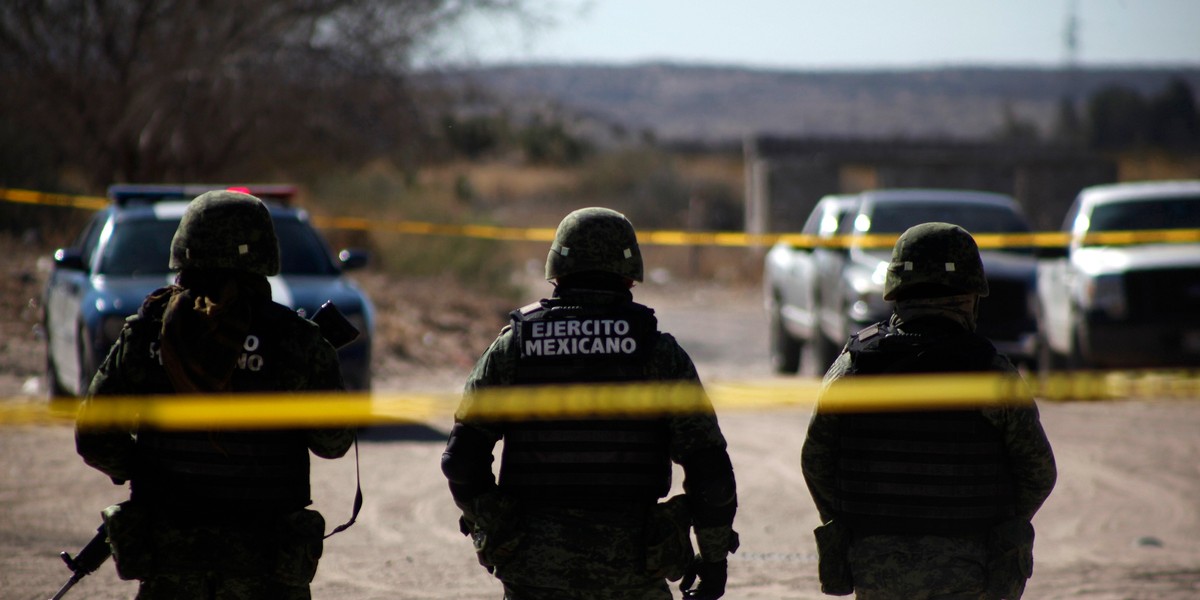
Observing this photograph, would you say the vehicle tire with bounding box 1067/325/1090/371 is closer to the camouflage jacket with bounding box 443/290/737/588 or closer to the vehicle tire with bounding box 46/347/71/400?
the vehicle tire with bounding box 46/347/71/400

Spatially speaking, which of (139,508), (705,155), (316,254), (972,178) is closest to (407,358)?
(316,254)

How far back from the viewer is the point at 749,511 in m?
7.63

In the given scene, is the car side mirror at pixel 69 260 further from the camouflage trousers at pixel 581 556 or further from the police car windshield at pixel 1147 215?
the police car windshield at pixel 1147 215

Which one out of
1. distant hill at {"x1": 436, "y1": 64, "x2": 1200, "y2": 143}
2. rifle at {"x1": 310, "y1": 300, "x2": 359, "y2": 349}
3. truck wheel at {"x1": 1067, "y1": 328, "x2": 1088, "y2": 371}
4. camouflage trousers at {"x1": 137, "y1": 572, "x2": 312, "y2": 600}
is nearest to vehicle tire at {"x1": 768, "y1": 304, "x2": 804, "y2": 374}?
truck wheel at {"x1": 1067, "y1": 328, "x2": 1088, "y2": 371}

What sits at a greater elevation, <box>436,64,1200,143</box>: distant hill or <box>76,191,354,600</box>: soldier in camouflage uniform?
<box>436,64,1200,143</box>: distant hill

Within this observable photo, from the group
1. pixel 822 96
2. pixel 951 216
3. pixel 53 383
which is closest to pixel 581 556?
pixel 53 383

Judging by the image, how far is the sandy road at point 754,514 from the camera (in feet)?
19.5

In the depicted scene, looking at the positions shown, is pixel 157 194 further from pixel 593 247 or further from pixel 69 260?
pixel 593 247

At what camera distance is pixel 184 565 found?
3469mm

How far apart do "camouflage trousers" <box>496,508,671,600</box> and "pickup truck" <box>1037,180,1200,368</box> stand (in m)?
8.79

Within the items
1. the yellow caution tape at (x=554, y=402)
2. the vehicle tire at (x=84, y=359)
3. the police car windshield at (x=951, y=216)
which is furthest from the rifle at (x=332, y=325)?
the police car windshield at (x=951, y=216)

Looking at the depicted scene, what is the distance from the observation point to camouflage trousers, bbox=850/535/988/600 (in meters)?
3.63

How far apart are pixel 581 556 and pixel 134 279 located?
6.60 m

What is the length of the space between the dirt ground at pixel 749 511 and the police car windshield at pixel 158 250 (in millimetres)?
1233
